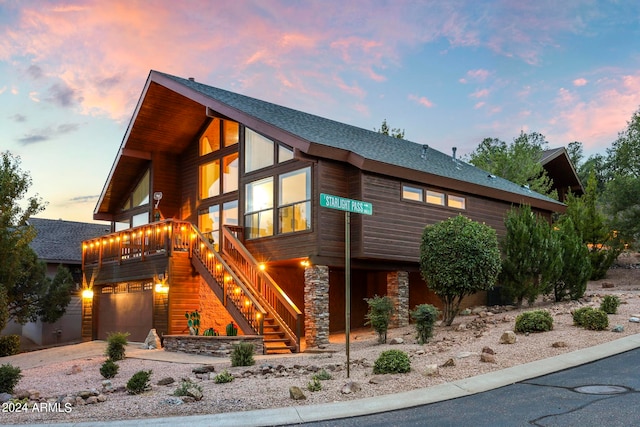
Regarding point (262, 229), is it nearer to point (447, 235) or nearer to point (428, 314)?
point (447, 235)

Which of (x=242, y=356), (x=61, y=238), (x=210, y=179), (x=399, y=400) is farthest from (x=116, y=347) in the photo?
(x=61, y=238)

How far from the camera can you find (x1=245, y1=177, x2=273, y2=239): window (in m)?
18.4

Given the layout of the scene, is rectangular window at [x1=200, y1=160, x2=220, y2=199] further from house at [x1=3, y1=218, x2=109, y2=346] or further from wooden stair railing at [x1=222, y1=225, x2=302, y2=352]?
house at [x1=3, y1=218, x2=109, y2=346]

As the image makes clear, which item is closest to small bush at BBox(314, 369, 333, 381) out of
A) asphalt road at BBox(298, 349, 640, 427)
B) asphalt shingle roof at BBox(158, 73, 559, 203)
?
asphalt road at BBox(298, 349, 640, 427)

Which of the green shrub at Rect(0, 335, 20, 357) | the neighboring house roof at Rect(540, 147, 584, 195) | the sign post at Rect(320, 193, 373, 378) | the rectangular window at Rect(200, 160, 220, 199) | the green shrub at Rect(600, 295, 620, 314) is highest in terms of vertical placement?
the neighboring house roof at Rect(540, 147, 584, 195)

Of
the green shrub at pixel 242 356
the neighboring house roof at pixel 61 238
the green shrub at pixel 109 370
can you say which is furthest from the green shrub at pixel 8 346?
the green shrub at pixel 242 356

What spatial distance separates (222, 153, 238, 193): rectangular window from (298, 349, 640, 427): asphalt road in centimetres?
1362

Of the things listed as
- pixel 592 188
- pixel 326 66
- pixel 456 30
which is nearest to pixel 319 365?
pixel 456 30

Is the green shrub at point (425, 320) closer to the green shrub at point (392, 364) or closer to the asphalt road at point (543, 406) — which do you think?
the green shrub at point (392, 364)

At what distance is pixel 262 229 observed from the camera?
18.6 metres

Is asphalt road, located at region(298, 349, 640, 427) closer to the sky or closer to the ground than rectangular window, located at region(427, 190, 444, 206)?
closer to the ground

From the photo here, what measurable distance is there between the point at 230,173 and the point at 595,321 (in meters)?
12.8

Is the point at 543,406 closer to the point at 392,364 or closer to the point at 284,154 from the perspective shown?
the point at 392,364

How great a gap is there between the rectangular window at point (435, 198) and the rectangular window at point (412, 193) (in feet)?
1.42
